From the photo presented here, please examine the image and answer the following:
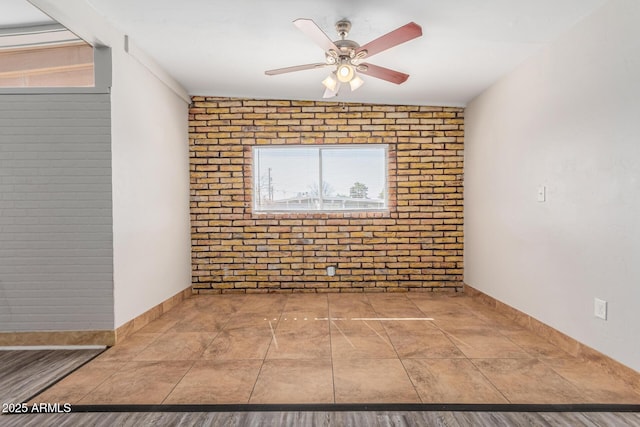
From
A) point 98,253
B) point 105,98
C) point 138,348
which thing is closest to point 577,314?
point 138,348

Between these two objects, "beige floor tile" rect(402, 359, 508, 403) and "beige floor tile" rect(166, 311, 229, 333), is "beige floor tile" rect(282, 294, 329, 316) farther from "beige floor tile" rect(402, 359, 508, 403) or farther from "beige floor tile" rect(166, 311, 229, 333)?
"beige floor tile" rect(402, 359, 508, 403)

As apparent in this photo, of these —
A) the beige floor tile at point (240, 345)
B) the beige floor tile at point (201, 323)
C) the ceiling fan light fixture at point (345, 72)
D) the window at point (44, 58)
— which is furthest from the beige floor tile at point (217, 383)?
the window at point (44, 58)

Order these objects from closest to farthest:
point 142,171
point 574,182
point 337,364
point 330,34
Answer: point 337,364 < point 574,182 < point 330,34 < point 142,171

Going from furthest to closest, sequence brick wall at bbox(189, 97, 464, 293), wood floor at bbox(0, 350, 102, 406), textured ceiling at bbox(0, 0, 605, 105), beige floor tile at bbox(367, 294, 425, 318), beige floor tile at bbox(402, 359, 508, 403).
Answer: brick wall at bbox(189, 97, 464, 293) < beige floor tile at bbox(367, 294, 425, 318) < textured ceiling at bbox(0, 0, 605, 105) < wood floor at bbox(0, 350, 102, 406) < beige floor tile at bbox(402, 359, 508, 403)

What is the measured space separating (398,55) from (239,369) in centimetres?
290

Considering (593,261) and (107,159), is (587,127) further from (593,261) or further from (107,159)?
(107,159)

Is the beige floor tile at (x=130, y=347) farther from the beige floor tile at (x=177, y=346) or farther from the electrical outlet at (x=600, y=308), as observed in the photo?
the electrical outlet at (x=600, y=308)

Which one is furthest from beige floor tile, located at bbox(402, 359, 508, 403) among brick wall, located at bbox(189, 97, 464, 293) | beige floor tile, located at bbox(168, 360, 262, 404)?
brick wall, located at bbox(189, 97, 464, 293)

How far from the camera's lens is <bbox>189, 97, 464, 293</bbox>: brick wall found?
15.3 ft

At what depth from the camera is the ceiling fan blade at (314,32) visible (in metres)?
2.24

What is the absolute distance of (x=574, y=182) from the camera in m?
2.63

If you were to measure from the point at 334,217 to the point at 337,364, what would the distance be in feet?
8.11

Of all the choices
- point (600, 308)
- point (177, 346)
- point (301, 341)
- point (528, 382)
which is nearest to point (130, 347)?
point (177, 346)

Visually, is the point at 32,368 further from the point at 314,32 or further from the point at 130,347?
the point at 314,32
